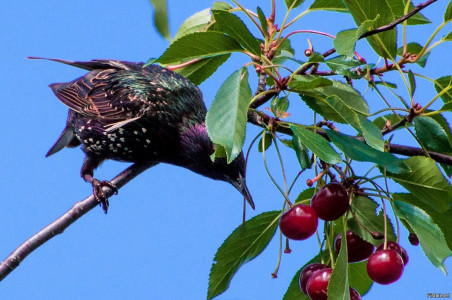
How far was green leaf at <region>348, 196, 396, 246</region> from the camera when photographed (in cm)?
154

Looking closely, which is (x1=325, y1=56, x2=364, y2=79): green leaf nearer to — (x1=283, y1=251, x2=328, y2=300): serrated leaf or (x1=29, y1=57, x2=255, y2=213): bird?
(x1=283, y1=251, x2=328, y2=300): serrated leaf

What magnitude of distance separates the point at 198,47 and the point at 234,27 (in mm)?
95

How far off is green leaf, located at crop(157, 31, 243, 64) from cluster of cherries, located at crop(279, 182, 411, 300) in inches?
16.0

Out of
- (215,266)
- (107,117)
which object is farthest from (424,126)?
(107,117)

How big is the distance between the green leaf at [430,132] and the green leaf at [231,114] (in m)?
0.42

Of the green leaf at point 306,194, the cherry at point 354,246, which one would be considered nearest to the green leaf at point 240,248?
the green leaf at point 306,194

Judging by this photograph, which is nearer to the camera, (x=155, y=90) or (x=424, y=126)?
(x=424, y=126)

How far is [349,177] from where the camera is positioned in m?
1.53

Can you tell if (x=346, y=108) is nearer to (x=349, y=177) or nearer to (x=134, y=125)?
(x=349, y=177)

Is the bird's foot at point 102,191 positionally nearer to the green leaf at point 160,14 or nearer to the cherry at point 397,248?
the cherry at point 397,248

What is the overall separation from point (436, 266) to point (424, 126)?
0.34 meters

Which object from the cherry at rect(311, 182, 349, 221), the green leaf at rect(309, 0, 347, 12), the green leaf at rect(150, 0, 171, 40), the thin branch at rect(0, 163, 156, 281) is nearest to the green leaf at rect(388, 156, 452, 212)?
the cherry at rect(311, 182, 349, 221)

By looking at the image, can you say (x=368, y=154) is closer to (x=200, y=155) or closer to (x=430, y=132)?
(x=430, y=132)

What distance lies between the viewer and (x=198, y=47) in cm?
153
